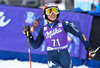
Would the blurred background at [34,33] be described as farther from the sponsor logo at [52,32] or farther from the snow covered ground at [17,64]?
the sponsor logo at [52,32]

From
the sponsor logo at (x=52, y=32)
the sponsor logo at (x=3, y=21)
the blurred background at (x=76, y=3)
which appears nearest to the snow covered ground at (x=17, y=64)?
the sponsor logo at (x=3, y=21)

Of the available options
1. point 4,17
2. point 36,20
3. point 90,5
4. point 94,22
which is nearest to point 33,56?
point 36,20

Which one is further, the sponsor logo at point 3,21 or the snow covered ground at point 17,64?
the sponsor logo at point 3,21

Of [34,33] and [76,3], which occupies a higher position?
[76,3]

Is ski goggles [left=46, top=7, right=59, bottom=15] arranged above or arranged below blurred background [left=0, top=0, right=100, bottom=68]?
above

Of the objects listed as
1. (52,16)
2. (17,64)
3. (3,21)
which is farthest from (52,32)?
(3,21)

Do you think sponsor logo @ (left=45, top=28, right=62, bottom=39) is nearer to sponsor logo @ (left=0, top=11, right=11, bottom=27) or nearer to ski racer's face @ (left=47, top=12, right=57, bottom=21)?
ski racer's face @ (left=47, top=12, right=57, bottom=21)

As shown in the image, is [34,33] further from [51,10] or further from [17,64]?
[51,10]

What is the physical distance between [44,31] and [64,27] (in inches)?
17.0

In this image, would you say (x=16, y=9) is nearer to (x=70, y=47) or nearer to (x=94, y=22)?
(x=70, y=47)

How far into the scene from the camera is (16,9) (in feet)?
21.4

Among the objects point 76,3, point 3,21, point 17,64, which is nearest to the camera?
point 17,64

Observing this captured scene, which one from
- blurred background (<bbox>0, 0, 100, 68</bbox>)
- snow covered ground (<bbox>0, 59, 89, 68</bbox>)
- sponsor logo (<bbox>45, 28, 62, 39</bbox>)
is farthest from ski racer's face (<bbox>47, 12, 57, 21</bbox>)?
snow covered ground (<bbox>0, 59, 89, 68</bbox>)

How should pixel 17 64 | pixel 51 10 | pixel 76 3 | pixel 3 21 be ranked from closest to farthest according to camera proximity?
pixel 51 10, pixel 17 64, pixel 3 21, pixel 76 3
